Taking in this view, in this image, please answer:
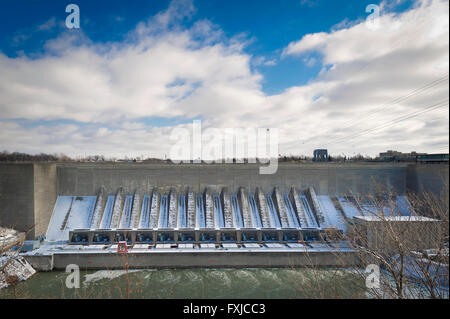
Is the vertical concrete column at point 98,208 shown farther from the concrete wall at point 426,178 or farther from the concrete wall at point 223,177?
the concrete wall at point 426,178

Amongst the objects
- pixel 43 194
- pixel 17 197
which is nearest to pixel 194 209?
pixel 43 194

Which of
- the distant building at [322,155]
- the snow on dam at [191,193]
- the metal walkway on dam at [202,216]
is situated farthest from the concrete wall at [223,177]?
the distant building at [322,155]

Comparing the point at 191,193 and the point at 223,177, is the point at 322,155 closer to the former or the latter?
the point at 223,177

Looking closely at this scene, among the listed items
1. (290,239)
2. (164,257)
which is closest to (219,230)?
(164,257)

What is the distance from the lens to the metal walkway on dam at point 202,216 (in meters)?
18.8

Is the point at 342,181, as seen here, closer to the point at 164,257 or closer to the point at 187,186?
the point at 187,186

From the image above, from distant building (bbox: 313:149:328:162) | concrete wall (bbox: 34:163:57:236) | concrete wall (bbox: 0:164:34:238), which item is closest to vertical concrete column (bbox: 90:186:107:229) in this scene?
concrete wall (bbox: 34:163:57:236)

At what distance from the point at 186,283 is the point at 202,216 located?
24.3 ft

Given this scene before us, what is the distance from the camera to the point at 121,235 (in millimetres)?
18594

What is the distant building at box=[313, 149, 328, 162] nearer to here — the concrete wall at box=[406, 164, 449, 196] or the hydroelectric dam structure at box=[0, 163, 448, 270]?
the hydroelectric dam structure at box=[0, 163, 448, 270]

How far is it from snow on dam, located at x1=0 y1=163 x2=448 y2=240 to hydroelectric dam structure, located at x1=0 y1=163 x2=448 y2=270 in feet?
0.33

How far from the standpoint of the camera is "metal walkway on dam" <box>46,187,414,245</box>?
739 inches

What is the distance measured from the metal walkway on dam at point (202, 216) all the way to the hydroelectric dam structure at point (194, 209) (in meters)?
0.09

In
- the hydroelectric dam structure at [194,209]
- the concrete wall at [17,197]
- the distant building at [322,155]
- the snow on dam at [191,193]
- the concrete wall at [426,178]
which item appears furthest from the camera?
the distant building at [322,155]
